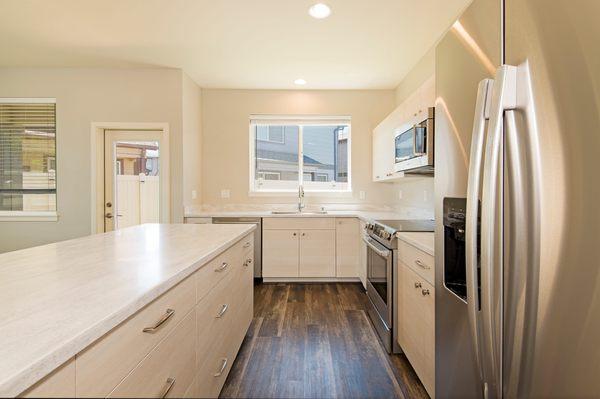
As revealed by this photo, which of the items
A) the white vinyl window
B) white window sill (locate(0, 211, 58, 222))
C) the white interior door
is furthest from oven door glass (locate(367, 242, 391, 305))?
white window sill (locate(0, 211, 58, 222))

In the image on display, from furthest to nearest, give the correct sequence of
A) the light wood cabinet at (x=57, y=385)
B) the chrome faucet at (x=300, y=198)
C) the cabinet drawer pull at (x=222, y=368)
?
the chrome faucet at (x=300, y=198)
the cabinet drawer pull at (x=222, y=368)
the light wood cabinet at (x=57, y=385)

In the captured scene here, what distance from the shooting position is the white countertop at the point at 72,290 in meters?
0.50

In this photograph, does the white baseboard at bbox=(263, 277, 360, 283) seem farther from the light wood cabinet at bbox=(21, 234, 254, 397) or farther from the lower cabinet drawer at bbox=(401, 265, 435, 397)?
the light wood cabinet at bbox=(21, 234, 254, 397)

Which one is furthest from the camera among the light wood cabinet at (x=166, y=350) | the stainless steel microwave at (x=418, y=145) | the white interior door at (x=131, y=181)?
the white interior door at (x=131, y=181)

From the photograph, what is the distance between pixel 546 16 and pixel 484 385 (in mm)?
919

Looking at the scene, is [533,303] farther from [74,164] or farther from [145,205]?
[74,164]

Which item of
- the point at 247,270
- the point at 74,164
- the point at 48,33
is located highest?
the point at 48,33

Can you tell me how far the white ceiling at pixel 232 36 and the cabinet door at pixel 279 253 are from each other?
6.47 ft

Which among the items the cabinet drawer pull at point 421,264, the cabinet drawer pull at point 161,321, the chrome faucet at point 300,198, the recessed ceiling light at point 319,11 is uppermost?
the recessed ceiling light at point 319,11

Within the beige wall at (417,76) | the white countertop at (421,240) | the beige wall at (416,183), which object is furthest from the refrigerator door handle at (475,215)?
the beige wall at (417,76)

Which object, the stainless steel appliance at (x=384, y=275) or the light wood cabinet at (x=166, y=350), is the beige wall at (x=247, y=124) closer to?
the stainless steel appliance at (x=384, y=275)

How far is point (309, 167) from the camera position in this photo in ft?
14.8

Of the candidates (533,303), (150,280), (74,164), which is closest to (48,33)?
(74,164)

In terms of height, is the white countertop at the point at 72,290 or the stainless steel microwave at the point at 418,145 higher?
the stainless steel microwave at the point at 418,145
